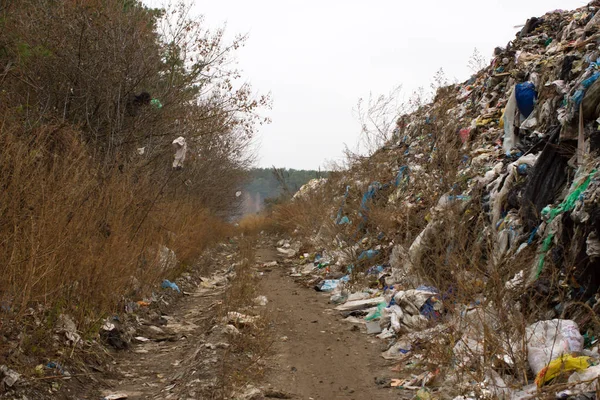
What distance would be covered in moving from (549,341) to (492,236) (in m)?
2.18

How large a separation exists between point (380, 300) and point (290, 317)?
1103 millimetres

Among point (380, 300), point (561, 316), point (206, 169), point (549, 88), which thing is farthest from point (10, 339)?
point (206, 169)

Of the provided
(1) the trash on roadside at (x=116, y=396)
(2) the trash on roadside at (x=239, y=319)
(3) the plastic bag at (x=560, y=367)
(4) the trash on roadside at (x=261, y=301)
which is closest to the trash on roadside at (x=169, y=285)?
(4) the trash on roadside at (x=261, y=301)

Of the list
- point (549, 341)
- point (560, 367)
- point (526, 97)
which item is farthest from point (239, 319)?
point (526, 97)

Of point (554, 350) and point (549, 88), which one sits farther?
point (549, 88)

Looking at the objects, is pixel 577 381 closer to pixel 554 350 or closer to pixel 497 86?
pixel 554 350

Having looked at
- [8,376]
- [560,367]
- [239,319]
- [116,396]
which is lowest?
[116,396]

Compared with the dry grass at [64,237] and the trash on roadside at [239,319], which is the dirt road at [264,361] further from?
the dry grass at [64,237]

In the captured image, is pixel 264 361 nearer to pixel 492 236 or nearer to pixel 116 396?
pixel 116 396

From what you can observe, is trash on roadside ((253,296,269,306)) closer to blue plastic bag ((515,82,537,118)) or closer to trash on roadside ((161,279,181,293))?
trash on roadside ((161,279,181,293))

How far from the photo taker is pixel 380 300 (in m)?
6.64

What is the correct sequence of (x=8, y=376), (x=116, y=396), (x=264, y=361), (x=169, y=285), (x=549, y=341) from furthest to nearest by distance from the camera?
(x=169, y=285), (x=264, y=361), (x=116, y=396), (x=549, y=341), (x=8, y=376)

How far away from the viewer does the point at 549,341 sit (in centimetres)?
342

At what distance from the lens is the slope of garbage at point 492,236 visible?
345 centimetres
